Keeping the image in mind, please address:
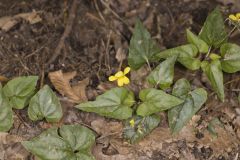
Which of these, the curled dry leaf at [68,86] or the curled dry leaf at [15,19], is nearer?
the curled dry leaf at [68,86]

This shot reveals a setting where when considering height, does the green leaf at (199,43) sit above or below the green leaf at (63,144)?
above

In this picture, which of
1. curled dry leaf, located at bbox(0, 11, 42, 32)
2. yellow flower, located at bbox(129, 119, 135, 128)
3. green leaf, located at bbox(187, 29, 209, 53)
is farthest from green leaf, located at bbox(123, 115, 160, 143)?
curled dry leaf, located at bbox(0, 11, 42, 32)

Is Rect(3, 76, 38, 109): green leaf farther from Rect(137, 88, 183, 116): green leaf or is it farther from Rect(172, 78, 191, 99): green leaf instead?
Rect(172, 78, 191, 99): green leaf

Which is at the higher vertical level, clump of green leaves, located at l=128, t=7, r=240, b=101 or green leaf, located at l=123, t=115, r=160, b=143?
clump of green leaves, located at l=128, t=7, r=240, b=101

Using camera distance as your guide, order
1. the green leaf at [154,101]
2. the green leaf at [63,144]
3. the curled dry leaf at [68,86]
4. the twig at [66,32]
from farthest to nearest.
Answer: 1. the twig at [66,32]
2. the curled dry leaf at [68,86]
3. the green leaf at [154,101]
4. the green leaf at [63,144]

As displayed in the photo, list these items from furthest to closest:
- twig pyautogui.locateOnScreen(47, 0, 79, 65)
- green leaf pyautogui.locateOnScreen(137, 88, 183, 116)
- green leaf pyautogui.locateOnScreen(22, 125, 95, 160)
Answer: twig pyautogui.locateOnScreen(47, 0, 79, 65) → green leaf pyautogui.locateOnScreen(137, 88, 183, 116) → green leaf pyautogui.locateOnScreen(22, 125, 95, 160)

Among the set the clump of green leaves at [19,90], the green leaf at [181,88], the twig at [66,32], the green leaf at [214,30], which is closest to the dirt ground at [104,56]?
the twig at [66,32]

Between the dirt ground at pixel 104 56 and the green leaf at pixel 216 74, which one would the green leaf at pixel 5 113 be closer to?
the dirt ground at pixel 104 56
